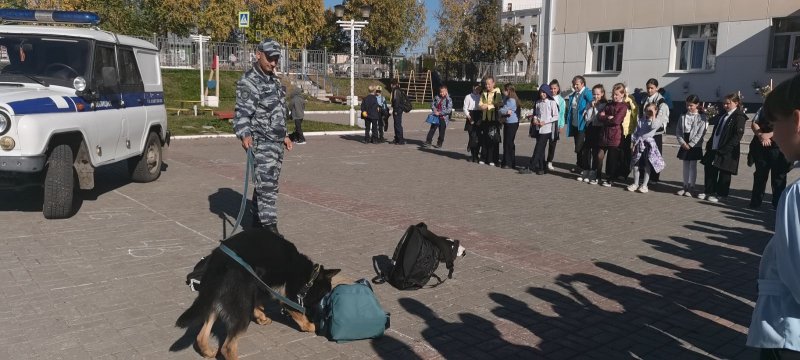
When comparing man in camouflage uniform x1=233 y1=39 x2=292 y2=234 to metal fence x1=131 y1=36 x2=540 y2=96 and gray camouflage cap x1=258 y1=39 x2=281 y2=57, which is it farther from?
metal fence x1=131 y1=36 x2=540 y2=96

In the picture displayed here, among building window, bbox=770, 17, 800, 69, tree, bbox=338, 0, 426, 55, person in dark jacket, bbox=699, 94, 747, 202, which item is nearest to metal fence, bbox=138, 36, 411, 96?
tree, bbox=338, 0, 426, 55

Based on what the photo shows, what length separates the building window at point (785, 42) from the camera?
79.2 ft

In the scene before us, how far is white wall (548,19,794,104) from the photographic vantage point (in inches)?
982

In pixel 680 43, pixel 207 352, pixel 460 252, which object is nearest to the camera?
pixel 207 352

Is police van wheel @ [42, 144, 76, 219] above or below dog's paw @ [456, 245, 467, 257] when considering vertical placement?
above

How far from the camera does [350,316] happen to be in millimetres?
4359

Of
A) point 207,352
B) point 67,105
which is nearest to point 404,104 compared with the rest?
point 67,105

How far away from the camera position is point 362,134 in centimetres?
2092

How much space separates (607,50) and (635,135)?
20667 millimetres

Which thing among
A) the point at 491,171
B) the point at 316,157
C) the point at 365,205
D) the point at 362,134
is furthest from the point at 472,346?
the point at 362,134

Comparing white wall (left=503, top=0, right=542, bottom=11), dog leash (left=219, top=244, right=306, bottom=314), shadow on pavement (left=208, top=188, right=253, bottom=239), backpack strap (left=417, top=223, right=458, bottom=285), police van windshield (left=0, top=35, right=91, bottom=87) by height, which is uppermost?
white wall (left=503, top=0, right=542, bottom=11)

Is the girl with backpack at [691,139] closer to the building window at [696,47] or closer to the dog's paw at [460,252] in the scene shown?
the dog's paw at [460,252]

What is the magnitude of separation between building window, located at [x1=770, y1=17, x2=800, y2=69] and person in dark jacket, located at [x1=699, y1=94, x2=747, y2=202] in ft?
57.3

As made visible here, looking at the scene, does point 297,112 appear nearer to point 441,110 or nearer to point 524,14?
point 441,110
